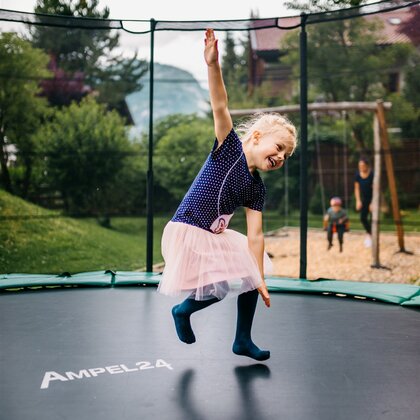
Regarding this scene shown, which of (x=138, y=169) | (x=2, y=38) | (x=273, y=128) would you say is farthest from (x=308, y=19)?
(x=2, y=38)

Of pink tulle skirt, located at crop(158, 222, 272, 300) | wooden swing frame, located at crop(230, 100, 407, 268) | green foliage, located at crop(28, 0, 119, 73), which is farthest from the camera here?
green foliage, located at crop(28, 0, 119, 73)

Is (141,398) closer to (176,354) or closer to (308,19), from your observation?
(176,354)

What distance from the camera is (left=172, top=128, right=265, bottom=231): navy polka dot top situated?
5.63 ft

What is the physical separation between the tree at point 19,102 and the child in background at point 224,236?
2867 mm

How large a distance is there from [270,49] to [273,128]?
3.70m

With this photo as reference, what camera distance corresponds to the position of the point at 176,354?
1.82 meters

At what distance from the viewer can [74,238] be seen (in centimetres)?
468

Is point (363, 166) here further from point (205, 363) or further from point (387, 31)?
point (205, 363)

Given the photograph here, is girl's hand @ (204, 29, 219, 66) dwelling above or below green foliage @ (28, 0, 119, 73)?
below

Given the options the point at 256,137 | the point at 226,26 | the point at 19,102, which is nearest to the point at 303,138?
the point at 226,26

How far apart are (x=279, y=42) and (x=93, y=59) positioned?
1.66 meters

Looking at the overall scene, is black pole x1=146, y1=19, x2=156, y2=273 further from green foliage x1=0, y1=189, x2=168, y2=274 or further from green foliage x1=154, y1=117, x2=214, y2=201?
green foliage x1=154, y1=117, x2=214, y2=201

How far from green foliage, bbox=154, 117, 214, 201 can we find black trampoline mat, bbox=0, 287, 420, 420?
2.13 meters

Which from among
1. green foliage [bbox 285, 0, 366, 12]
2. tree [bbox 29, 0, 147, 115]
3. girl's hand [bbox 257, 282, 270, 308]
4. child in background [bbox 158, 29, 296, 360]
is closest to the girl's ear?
child in background [bbox 158, 29, 296, 360]
